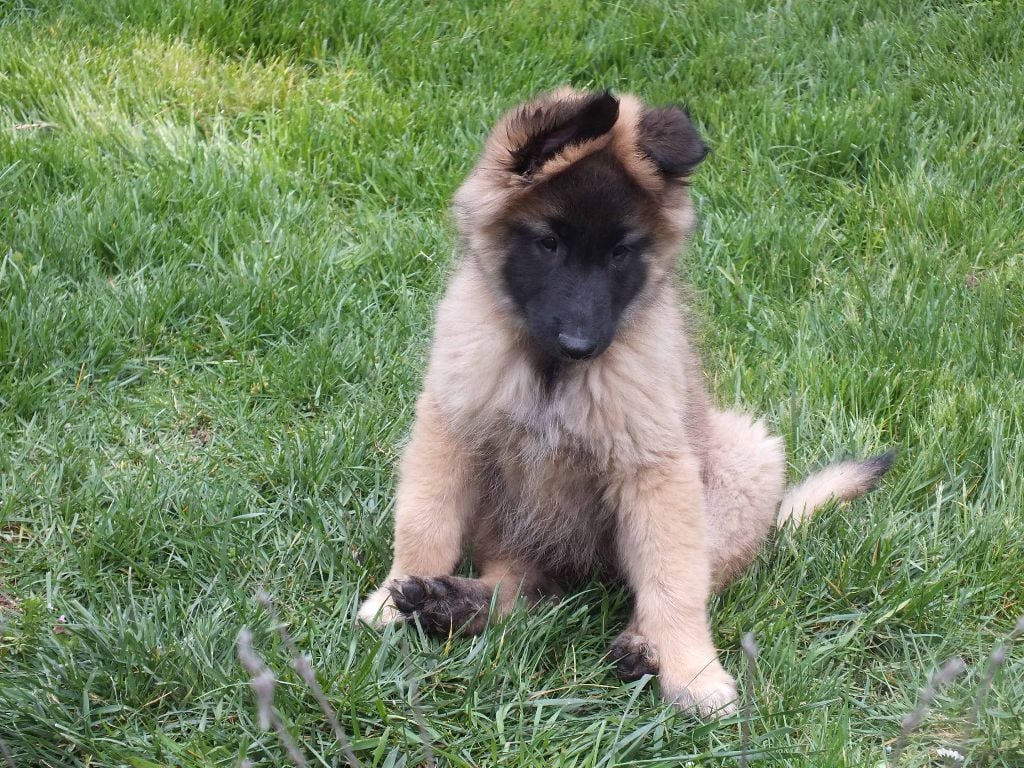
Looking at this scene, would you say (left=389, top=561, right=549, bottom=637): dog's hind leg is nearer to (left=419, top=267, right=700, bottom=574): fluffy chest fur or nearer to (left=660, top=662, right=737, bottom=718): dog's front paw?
(left=419, top=267, right=700, bottom=574): fluffy chest fur

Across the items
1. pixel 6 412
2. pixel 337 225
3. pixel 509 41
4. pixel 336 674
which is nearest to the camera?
pixel 336 674

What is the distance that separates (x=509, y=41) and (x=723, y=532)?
363 cm

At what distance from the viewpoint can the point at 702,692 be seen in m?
3.16

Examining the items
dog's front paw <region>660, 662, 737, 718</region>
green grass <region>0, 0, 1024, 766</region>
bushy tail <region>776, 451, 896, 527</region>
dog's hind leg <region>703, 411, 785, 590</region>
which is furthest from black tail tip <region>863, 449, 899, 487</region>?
dog's front paw <region>660, 662, 737, 718</region>

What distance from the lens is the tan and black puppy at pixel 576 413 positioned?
125 inches

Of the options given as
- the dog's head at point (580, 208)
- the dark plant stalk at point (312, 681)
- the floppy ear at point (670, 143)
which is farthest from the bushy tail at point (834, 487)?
the dark plant stalk at point (312, 681)

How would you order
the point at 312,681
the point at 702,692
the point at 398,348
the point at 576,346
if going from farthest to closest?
1. the point at 398,348
2. the point at 702,692
3. the point at 576,346
4. the point at 312,681

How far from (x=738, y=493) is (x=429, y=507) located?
0.96m

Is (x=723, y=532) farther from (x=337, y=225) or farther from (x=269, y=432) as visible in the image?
(x=337, y=225)

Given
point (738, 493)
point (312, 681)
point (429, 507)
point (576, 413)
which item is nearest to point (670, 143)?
point (576, 413)

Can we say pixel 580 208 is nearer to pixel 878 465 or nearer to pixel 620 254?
pixel 620 254

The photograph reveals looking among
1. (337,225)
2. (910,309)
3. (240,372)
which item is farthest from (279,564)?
(910,309)

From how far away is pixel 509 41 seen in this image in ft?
20.7

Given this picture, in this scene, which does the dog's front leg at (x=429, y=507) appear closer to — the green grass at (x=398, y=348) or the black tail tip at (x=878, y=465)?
the green grass at (x=398, y=348)
